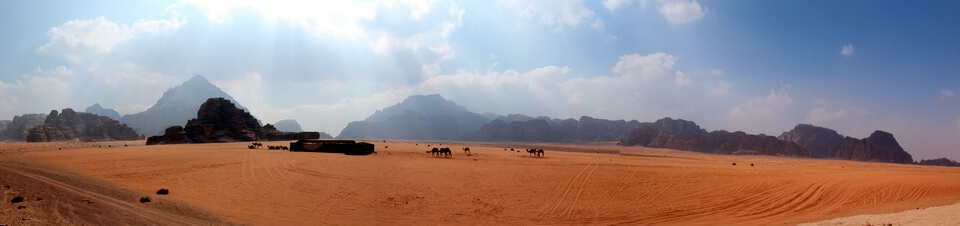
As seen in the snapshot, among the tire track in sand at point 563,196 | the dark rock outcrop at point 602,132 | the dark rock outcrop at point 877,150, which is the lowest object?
the tire track in sand at point 563,196

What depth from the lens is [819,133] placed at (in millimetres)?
131750

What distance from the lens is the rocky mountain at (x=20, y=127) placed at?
4004 inches

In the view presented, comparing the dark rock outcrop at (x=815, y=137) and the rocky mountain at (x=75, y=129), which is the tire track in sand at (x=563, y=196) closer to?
the rocky mountain at (x=75, y=129)

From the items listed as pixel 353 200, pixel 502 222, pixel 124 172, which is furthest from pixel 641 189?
pixel 124 172

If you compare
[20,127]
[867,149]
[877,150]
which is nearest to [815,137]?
[867,149]

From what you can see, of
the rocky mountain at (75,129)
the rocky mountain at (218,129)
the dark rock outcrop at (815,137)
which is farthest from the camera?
the dark rock outcrop at (815,137)

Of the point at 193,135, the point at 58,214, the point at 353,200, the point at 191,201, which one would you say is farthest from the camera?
the point at 193,135

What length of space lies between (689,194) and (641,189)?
1917mm

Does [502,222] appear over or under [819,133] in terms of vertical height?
under

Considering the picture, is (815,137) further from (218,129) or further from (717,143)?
(218,129)

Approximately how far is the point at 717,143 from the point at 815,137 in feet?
134

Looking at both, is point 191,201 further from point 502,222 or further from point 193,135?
point 193,135

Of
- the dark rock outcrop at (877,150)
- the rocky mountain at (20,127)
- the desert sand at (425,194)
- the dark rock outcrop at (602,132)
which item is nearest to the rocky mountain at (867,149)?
the dark rock outcrop at (877,150)

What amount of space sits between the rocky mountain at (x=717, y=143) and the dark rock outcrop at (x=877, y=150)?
345 inches
